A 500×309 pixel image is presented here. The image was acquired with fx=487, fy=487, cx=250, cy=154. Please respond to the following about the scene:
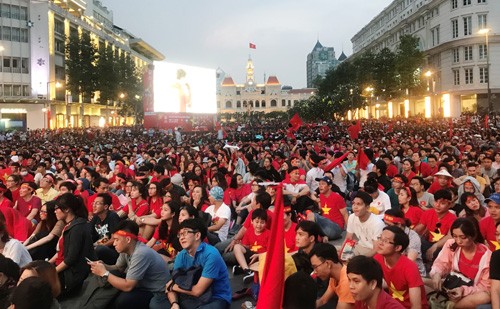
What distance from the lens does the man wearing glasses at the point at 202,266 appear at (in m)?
5.34

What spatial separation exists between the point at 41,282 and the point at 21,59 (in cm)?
5394

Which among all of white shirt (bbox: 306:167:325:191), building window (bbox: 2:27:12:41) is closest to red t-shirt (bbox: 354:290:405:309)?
white shirt (bbox: 306:167:325:191)

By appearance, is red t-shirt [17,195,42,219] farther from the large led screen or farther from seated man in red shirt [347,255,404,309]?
the large led screen

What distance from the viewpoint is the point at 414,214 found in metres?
7.61

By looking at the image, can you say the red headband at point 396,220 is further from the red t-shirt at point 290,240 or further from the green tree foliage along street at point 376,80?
the green tree foliage along street at point 376,80

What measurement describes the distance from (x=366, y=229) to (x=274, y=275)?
3180 millimetres

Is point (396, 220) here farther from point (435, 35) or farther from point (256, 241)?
point (435, 35)

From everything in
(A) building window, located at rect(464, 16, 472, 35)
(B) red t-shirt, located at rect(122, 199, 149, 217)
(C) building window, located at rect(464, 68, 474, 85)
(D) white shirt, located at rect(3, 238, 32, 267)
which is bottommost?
(D) white shirt, located at rect(3, 238, 32, 267)

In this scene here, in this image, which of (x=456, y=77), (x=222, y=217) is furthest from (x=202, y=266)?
(x=456, y=77)

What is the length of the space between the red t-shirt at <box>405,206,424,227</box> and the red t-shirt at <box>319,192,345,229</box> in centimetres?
175

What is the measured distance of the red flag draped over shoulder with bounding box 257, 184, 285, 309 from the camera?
13.2 feet

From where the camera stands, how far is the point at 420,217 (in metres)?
7.55

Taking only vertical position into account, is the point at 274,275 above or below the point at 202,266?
above

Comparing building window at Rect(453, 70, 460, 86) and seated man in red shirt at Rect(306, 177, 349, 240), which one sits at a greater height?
building window at Rect(453, 70, 460, 86)
